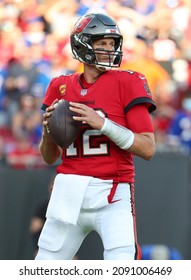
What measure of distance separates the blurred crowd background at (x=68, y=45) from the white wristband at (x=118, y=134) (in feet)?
15.5

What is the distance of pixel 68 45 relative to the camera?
958cm

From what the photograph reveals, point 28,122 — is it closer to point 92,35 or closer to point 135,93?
point 92,35

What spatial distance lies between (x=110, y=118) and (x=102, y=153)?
21 centimetres

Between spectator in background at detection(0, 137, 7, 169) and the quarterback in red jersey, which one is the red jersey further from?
spectator in background at detection(0, 137, 7, 169)

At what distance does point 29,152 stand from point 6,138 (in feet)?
2.26

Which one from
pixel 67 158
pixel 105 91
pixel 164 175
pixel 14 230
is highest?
pixel 105 91

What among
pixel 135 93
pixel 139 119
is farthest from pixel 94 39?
pixel 139 119

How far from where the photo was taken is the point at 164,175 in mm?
7801

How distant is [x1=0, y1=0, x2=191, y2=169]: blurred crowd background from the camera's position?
9188mm

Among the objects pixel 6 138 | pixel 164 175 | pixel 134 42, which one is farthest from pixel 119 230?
pixel 134 42

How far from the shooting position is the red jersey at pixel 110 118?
14.2 ft

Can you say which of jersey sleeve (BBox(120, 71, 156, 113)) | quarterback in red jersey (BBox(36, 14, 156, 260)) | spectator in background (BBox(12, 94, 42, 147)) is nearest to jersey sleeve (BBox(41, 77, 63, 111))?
quarterback in red jersey (BBox(36, 14, 156, 260))
